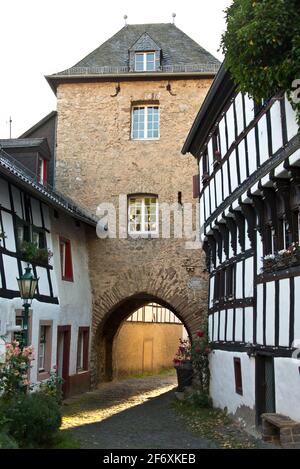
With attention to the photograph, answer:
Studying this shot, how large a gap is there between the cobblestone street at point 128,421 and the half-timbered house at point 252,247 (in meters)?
1.23

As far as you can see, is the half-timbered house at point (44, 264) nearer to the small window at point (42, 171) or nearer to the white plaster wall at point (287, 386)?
the small window at point (42, 171)

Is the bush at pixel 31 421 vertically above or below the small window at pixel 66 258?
below

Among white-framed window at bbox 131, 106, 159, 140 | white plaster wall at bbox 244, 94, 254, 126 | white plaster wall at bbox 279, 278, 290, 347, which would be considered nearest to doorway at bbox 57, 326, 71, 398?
white-framed window at bbox 131, 106, 159, 140

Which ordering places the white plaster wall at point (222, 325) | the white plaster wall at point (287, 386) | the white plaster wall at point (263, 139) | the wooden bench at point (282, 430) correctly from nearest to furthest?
the wooden bench at point (282, 430) → the white plaster wall at point (287, 386) → the white plaster wall at point (263, 139) → the white plaster wall at point (222, 325)

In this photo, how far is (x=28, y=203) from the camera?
45.8 ft

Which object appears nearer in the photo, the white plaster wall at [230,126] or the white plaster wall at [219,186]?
the white plaster wall at [230,126]

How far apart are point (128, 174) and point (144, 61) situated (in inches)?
152

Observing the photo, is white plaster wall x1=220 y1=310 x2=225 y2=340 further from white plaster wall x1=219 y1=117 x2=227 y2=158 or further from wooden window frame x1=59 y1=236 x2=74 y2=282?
wooden window frame x1=59 y1=236 x2=74 y2=282

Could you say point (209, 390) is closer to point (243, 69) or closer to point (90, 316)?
point (90, 316)

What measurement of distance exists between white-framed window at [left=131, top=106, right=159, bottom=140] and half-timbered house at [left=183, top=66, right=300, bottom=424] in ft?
16.3

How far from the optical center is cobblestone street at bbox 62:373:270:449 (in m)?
9.83

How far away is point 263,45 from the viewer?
748cm

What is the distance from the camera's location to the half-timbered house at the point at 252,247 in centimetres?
866

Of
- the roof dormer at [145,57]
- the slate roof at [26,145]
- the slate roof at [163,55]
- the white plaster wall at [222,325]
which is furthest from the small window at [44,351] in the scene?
the roof dormer at [145,57]
